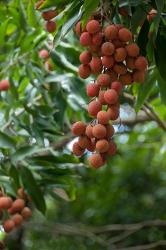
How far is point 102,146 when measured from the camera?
44.1 inches

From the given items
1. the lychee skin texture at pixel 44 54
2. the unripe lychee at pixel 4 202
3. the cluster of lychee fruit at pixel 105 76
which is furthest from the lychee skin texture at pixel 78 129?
the lychee skin texture at pixel 44 54

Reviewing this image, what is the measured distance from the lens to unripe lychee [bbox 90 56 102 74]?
3.84 feet

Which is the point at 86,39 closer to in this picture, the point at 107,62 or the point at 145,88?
the point at 107,62

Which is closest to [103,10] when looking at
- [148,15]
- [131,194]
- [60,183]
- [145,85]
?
[148,15]

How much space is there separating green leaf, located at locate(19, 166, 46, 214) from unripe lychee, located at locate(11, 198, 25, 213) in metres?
0.04

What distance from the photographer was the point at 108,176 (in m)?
3.75

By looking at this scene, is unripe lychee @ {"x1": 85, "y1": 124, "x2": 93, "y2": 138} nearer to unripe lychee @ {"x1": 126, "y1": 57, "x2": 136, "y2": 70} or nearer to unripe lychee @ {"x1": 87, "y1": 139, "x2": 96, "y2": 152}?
unripe lychee @ {"x1": 87, "y1": 139, "x2": 96, "y2": 152}

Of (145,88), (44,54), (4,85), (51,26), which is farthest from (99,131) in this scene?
(44,54)

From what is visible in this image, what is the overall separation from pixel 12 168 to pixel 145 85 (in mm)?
515

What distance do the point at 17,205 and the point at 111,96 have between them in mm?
911

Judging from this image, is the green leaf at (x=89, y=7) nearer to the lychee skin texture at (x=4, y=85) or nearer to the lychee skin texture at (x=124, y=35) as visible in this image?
the lychee skin texture at (x=124, y=35)

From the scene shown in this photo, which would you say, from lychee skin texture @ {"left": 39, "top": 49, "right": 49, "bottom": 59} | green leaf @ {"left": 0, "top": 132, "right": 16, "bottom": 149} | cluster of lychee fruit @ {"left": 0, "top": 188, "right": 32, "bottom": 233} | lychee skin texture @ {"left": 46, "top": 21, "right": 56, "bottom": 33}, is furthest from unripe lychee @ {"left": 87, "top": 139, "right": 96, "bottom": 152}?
lychee skin texture @ {"left": 39, "top": 49, "right": 49, "bottom": 59}

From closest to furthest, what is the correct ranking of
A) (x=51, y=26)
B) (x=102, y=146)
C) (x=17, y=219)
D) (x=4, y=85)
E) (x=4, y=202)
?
(x=102, y=146) → (x=51, y=26) → (x=4, y=202) → (x=17, y=219) → (x=4, y=85)

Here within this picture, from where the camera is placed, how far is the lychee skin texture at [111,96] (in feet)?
3.71
